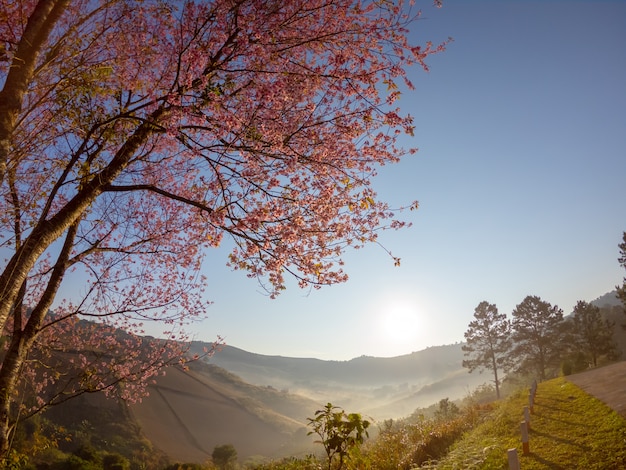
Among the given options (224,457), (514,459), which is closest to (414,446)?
(514,459)

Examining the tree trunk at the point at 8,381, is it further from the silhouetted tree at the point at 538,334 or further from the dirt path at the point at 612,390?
the silhouetted tree at the point at 538,334

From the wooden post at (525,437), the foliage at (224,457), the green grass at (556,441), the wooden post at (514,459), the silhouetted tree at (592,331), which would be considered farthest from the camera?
the silhouetted tree at (592,331)

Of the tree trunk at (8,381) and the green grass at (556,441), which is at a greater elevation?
the tree trunk at (8,381)


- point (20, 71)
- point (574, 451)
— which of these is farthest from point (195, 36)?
point (574, 451)

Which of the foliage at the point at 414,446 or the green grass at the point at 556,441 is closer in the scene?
the green grass at the point at 556,441

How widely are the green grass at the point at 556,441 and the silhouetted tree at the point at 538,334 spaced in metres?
31.7

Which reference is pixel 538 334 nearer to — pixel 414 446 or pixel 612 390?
pixel 612 390

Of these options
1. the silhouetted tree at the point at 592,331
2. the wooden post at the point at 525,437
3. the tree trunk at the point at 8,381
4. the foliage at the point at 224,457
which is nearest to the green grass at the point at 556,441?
the wooden post at the point at 525,437

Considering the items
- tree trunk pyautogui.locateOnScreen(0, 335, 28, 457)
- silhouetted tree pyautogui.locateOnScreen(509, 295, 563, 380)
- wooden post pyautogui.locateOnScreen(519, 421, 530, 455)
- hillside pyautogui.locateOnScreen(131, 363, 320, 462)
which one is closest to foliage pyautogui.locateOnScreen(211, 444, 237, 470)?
hillside pyautogui.locateOnScreen(131, 363, 320, 462)

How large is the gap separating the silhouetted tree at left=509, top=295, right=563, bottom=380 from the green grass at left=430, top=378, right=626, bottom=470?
3173 centimetres

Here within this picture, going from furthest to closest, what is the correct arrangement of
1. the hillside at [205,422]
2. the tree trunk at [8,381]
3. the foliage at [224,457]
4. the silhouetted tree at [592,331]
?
the hillside at [205,422] < the silhouetted tree at [592,331] < the foliage at [224,457] < the tree trunk at [8,381]

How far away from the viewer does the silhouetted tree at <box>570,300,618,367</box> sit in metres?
37.8

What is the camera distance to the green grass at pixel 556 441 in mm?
8172

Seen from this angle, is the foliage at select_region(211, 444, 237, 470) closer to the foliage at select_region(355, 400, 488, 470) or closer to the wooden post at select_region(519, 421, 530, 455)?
the foliage at select_region(355, 400, 488, 470)
